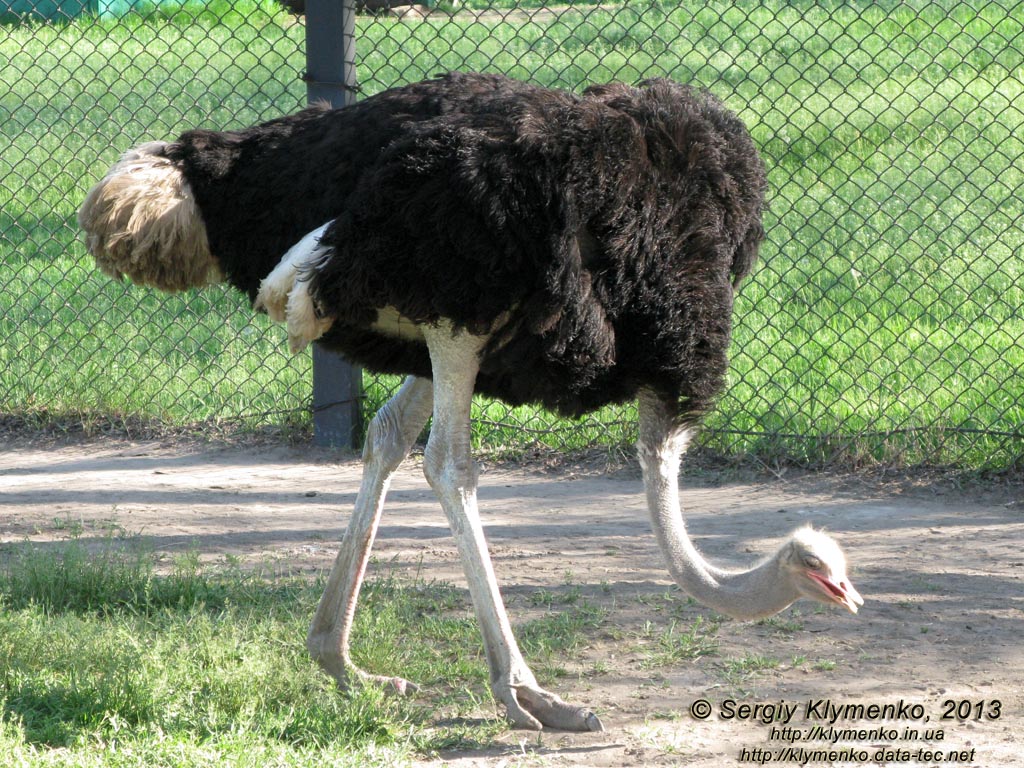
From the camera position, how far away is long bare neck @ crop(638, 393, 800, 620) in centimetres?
315

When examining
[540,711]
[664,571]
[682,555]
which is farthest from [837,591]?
[664,571]

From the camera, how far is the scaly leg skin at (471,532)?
330cm

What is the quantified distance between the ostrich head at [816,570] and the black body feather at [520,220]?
0.52 meters

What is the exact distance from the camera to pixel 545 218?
312 cm

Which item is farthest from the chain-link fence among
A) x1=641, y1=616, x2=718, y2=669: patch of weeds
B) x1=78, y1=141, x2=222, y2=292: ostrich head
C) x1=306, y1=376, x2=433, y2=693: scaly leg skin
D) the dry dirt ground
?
x1=78, y1=141, x2=222, y2=292: ostrich head

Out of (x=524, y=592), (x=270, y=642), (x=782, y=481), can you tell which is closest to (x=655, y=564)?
(x=524, y=592)

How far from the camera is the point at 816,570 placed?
9.98 feet

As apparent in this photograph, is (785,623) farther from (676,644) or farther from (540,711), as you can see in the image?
(540,711)

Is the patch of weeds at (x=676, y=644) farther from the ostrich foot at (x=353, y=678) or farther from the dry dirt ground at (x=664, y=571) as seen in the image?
the ostrich foot at (x=353, y=678)

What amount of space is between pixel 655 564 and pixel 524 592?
540 millimetres

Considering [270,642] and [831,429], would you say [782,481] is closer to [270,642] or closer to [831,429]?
[831,429]

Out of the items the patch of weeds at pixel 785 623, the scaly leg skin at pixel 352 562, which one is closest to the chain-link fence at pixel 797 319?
the patch of weeds at pixel 785 623

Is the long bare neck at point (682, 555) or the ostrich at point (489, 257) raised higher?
the ostrich at point (489, 257)

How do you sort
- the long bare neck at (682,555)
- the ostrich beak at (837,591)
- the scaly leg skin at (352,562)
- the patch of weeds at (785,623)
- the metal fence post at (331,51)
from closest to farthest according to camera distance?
the ostrich beak at (837,591) < the long bare neck at (682,555) < the scaly leg skin at (352,562) < the patch of weeds at (785,623) < the metal fence post at (331,51)
